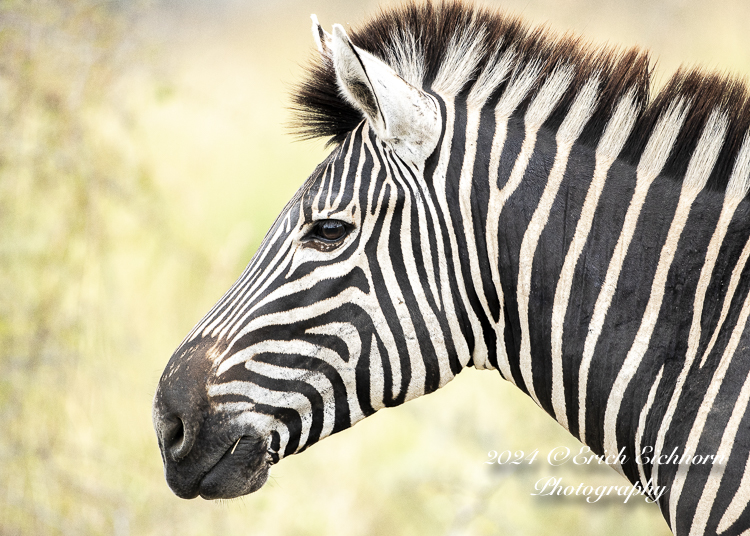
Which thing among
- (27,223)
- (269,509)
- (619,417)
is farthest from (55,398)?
(619,417)

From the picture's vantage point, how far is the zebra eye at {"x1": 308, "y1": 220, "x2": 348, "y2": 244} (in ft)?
8.21

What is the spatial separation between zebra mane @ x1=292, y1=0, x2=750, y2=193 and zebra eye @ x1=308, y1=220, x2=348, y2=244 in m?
0.60

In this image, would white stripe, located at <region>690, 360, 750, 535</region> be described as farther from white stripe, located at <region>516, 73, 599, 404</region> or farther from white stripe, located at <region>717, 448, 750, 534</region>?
white stripe, located at <region>516, 73, 599, 404</region>

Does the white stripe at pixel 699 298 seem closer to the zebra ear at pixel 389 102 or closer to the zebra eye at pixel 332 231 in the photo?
the zebra ear at pixel 389 102

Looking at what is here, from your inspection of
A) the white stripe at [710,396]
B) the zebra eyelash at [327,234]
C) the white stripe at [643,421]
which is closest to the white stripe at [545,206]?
the white stripe at [643,421]

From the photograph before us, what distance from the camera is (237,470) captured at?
2.52 metres

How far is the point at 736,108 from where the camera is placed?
2.36 meters

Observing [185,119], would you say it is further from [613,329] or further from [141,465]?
[613,329]

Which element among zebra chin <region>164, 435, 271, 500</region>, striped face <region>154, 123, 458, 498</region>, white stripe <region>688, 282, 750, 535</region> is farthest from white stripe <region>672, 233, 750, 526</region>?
zebra chin <region>164, 435, 271, 500</region>

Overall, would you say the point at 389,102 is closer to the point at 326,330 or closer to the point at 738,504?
the point at 326,330

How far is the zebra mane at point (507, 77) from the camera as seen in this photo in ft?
7.78

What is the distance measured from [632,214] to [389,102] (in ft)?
3.40

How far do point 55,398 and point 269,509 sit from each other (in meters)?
2.79

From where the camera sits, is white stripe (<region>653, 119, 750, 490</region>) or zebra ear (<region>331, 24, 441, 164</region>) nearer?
white stripe (<region>653, 119, 750, 490</region>)
